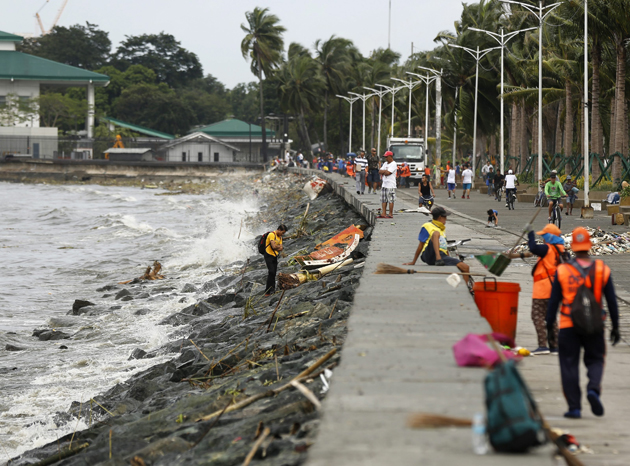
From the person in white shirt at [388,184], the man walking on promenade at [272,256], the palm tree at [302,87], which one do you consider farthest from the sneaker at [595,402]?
the palm tree at [302,87]

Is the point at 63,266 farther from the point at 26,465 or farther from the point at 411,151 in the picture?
the point at 411,151

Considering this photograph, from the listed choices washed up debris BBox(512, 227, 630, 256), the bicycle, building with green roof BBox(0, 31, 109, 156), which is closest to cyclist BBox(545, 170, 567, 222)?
the bicycle

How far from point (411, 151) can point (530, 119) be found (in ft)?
58.8

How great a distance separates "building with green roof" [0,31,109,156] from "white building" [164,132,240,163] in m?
10.1

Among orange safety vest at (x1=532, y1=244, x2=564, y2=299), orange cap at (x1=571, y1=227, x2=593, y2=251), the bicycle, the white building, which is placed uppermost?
the white building

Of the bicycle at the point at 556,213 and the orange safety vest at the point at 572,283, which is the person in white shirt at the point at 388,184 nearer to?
the bicycle at the point at 556,213

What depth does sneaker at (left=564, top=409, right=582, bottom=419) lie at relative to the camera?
21.1ft

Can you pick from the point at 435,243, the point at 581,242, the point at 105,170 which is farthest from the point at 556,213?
the point at 105,170

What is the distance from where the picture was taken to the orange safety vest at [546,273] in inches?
326

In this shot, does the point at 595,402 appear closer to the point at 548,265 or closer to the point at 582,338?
the point at 582,338

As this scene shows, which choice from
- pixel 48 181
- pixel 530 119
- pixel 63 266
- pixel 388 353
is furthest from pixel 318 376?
pixel 48 181

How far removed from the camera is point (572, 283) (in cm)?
656

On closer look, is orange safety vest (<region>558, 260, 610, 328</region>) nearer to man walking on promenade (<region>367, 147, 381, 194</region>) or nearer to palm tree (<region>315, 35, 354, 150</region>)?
man walking on promenade (<region>367, 147, 381, 194</region>)

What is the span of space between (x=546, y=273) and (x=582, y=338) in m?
1.93
